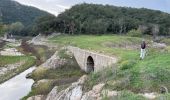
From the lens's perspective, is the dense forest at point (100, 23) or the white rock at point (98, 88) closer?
the white rock at point (98, 88)

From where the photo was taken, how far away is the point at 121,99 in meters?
30.6

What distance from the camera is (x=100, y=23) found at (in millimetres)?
158125

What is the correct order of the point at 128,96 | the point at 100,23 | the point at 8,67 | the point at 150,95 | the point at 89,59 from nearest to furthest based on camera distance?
the point at 128,96 < the point at 150,95 < the point at 89,59 < the point at 8,67 < the point at 100,23

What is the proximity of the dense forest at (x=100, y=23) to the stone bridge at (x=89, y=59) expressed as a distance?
8391 centimetres

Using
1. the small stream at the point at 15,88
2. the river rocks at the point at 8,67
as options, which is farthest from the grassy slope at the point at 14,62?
the small stream at the point at 15,88

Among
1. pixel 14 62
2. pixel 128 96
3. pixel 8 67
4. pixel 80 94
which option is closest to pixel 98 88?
pixel 80 94

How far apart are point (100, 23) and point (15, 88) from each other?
96.0m

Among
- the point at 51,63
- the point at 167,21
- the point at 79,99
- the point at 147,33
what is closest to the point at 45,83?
the point at 51,63

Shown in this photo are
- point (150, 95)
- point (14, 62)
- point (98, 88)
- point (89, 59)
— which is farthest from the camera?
point (14, 62)

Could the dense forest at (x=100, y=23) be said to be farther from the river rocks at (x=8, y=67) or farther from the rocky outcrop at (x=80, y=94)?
the rocky outcrop at (x=80, y=94)

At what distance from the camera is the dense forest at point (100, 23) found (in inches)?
6324

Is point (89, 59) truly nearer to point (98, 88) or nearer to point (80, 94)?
point (80, 94)

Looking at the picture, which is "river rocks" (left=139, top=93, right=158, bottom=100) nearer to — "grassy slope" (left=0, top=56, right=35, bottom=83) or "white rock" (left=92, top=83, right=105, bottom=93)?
"white rock" (left=92, top=83, right=105, bottom=93)

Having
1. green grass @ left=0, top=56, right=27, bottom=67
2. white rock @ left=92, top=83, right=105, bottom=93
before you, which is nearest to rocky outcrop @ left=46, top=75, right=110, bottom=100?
white rock @ left=92, top=83, right=105, bottom=93
